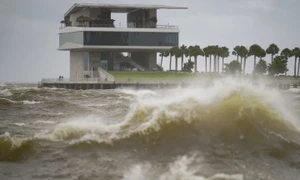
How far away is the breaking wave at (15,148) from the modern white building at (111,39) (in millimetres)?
92833

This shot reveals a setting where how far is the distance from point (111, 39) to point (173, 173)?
332ft

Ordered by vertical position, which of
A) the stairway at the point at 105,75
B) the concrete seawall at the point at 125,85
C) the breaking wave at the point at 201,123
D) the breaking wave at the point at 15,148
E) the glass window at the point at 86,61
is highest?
the glass window at the point at 86,61

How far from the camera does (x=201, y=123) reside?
17.0 m

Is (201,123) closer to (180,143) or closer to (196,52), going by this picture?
(180,143)

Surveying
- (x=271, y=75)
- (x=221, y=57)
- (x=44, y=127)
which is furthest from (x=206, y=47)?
(x=44, y=127)

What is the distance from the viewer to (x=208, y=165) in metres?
13.7

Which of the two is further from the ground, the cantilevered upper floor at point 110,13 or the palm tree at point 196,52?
the cantilevered upper floor at point 110,13

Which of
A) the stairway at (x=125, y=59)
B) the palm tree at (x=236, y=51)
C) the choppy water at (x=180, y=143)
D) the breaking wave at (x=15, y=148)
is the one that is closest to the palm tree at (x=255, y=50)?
the palm tree at (x=236, y=51)

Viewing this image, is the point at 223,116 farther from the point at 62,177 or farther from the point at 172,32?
the point at 172,32

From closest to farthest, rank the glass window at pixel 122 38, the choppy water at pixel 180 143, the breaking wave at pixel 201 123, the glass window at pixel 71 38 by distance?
the choppy water at pixel 180 143 < the breaking wave at pixel 201 123 < the glass window at pixel 122 38 < the glass window at pixel 71 38

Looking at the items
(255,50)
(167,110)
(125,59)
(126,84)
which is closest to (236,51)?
(255,50)

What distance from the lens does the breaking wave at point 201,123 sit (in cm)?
1602

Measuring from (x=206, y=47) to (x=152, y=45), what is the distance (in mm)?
16823

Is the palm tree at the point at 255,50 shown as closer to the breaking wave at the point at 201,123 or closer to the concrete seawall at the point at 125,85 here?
the concrete seawall at the point at 125,85
